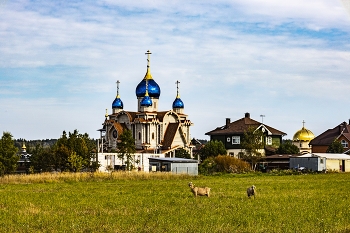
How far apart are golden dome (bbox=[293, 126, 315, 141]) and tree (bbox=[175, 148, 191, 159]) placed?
30.2 metres

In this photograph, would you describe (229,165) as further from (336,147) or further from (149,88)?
(336,147)

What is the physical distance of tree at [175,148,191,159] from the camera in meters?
83.0

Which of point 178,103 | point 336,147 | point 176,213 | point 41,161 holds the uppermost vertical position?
point 178,103

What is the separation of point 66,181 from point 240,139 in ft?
168

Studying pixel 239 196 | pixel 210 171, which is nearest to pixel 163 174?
pixel 210 171

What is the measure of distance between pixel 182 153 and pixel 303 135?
105 feet

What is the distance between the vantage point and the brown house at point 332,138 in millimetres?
92625

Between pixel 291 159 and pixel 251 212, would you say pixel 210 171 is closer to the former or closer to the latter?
pixel 291 159

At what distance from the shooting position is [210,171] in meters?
64.5

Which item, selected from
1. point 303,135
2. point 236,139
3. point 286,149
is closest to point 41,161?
point 236,139

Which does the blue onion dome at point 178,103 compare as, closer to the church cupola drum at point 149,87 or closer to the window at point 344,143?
the church cupola drum at point 149,87

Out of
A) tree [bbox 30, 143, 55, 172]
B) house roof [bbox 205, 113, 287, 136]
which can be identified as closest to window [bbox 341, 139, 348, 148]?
house roof [bbox 205, 113, 287, 136]

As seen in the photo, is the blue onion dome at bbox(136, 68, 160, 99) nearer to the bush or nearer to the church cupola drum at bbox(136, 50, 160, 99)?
the church cupola drum at bbox(136, 50, 160, 99)

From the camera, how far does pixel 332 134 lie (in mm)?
96625
